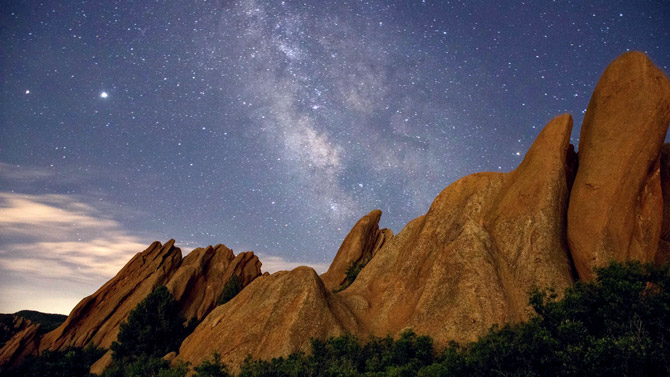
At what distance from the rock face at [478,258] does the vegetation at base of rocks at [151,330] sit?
98.0 feet

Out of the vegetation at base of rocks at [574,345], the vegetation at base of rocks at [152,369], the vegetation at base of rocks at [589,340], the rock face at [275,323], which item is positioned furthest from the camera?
the rock face at [275,323]

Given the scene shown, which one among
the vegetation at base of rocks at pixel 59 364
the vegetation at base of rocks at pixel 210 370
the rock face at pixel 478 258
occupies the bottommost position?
the vegetation at base of rocks at pixel 59 364

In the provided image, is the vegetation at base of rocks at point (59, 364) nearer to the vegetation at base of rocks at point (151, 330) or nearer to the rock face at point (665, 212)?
the vegetation at base of rocks at point (151, 330)

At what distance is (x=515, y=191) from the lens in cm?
3491

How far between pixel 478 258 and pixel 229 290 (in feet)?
165

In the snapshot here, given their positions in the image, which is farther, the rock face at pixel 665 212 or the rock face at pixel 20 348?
the rock face at pixel 20 348

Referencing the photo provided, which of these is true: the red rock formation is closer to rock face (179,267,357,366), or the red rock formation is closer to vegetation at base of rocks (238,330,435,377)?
rock face (179,267,357,366)

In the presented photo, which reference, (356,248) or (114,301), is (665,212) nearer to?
(356,248)

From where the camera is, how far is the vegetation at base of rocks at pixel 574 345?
1689 centimetres

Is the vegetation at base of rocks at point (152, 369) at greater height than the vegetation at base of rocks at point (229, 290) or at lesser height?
lesser

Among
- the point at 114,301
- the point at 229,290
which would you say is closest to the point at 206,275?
the point at 229,290

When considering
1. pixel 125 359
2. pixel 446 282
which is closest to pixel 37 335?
pixel 125 359

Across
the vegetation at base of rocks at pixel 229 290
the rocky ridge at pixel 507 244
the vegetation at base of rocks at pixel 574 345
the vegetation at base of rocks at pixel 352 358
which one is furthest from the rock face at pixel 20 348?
the vegetation at base of rocks at pixel 574 345

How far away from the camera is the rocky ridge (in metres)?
28.8
